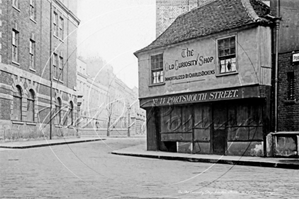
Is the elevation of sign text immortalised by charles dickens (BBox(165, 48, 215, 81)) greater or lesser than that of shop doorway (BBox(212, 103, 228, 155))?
greater

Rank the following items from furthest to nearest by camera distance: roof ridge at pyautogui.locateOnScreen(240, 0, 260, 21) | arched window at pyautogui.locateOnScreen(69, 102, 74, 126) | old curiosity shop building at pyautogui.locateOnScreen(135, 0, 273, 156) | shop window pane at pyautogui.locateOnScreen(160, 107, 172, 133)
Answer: shop window pane at pyautogui.locateOnScreen(160, 107, 172, 133)
roof ridge at pyautogui.locateOnScreen(240, 0, 260, 21)
old curiosity shop building at pyautogui.locateOnScreen(135, 0, 273, 156)
arched window at pyautogui.locateOnScreen(69, 102, 74, 126)

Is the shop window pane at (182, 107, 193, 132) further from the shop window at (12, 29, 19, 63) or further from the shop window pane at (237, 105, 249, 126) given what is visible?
the shop window at (12, 29, 19, 63)

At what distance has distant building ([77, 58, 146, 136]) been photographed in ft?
13.3

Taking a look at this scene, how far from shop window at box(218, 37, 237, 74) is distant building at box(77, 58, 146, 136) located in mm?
12624

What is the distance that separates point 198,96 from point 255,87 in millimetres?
3062

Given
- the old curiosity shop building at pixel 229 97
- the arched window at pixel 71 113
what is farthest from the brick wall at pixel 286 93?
the old curiosity shop building at pixel 229 97

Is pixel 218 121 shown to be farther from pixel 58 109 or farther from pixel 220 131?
pixel 58 109

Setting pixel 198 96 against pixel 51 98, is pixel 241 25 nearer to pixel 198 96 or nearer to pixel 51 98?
pixel 198 96

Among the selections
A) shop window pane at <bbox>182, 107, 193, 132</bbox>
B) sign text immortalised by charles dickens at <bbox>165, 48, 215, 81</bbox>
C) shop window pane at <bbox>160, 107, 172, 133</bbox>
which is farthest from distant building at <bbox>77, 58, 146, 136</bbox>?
shop window pane at <bbox>182, 107, 193, 132</bbox>

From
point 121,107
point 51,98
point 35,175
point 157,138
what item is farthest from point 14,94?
point 121,107

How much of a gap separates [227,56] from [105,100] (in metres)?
13.2

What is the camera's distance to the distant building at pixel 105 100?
404 centimetres

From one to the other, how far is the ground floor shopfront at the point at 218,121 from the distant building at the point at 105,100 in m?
11.1

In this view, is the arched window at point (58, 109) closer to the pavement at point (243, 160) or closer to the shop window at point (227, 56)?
the pavement at point (243, 160)
